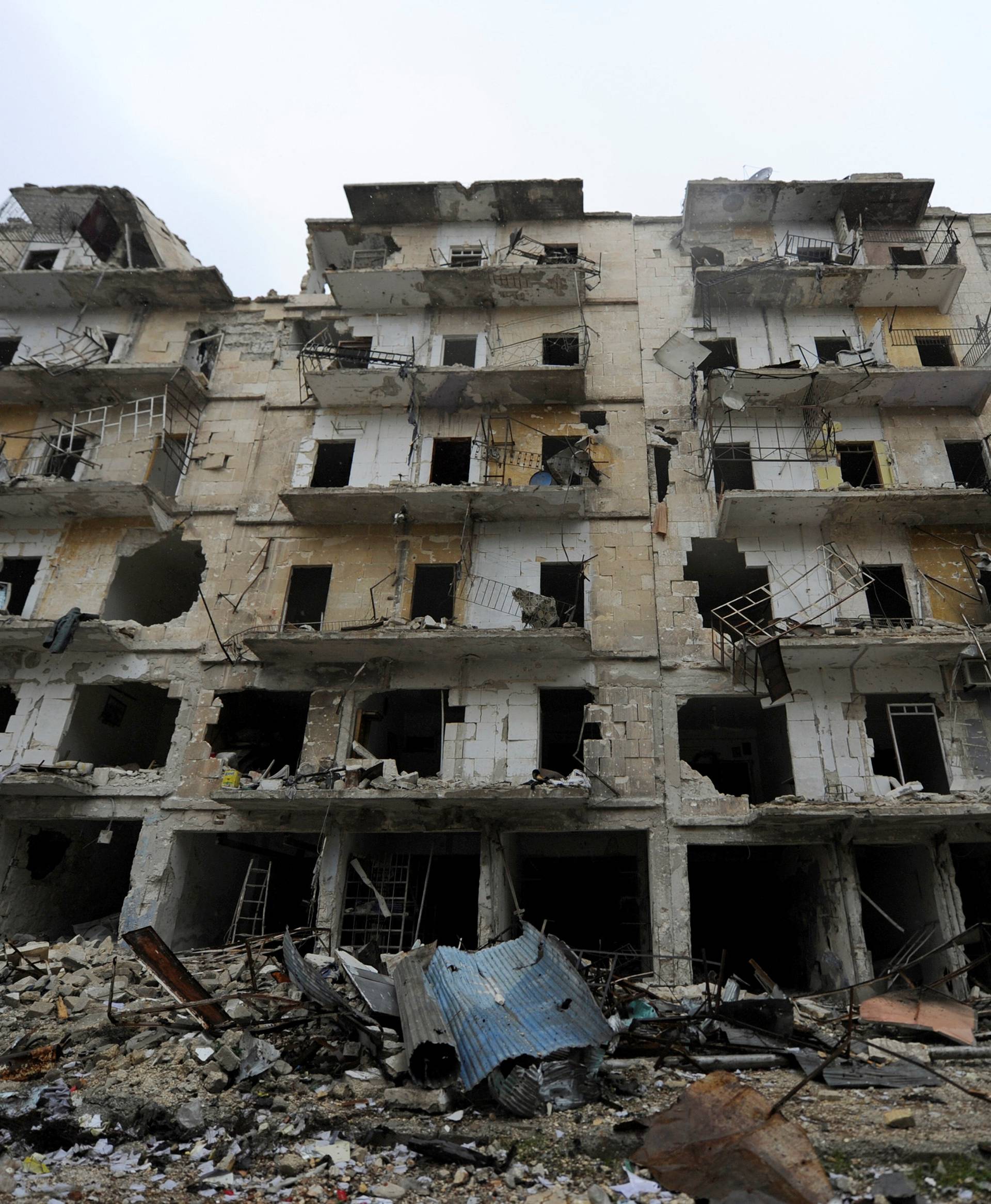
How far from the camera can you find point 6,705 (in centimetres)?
2000

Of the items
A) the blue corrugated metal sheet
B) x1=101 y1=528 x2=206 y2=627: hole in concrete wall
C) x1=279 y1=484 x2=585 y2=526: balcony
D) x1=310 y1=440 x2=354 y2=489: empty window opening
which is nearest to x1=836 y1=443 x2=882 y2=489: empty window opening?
x1=279 y1=484 x2=585 y2=526: balcony

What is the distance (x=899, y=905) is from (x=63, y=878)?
20.1m

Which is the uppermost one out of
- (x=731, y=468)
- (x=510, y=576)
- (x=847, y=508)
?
(x=731, y=468)

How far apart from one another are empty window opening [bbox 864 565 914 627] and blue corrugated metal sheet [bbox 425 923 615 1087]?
12674 millimetres

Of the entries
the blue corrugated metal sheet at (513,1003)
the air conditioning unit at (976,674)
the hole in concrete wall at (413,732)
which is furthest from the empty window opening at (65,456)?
the air conditioning unit at (976,674)

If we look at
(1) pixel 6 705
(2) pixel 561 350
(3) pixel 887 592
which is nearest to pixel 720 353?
(2) pixel 561 350

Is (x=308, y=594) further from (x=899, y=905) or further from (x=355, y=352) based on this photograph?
(x=899, y=905)

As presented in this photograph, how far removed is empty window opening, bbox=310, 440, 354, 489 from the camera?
2105 centimetres

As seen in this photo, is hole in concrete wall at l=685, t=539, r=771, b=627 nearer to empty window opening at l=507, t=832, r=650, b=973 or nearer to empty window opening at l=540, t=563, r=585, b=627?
empty window opening at l=540, t=563, r=585, b=627

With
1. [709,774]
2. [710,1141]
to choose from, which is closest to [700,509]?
[709,774]

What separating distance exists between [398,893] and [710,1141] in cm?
1257

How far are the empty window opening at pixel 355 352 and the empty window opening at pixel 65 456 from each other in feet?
24.4

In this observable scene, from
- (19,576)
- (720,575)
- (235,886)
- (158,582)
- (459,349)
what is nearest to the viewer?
(235,886)

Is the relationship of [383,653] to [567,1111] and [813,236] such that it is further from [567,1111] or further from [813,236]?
[813,236]
